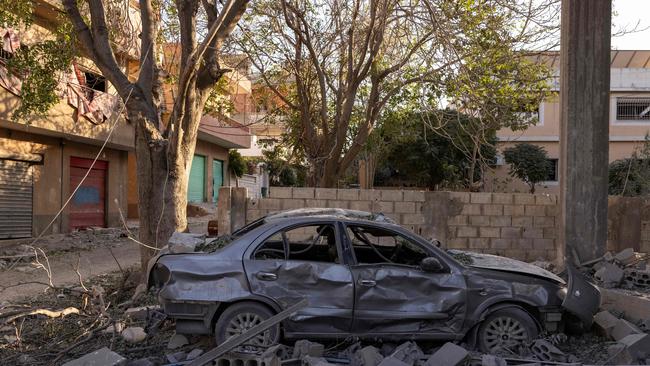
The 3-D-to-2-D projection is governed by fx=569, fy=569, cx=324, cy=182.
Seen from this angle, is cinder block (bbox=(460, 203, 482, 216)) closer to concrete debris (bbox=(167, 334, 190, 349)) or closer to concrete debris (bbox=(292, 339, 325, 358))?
concrete debris (bbox=(292, 339, 325, 358))

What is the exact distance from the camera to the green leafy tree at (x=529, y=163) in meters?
29.8

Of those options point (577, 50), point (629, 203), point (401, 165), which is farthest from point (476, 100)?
point (401, 165)

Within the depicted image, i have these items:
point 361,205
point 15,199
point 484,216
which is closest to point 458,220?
point 484,216

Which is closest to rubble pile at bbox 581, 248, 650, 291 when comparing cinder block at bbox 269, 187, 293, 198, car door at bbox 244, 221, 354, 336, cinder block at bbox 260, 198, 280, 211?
car door at bbox 244, 221, 354, 336

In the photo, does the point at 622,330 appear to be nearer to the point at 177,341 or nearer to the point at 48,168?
the point at 177,341

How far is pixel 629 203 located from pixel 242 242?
8.43 meters

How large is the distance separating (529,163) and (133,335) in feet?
89.9

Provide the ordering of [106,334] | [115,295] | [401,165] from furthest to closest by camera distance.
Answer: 1. [401,165]
2. [115,295]
3. [106,334]

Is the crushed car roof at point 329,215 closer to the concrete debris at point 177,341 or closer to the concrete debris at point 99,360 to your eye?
the concrete debris at point 177,341

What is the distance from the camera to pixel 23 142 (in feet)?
51.0

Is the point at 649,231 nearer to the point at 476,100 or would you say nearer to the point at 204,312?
the point at 476,100

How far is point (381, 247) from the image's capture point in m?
6.29

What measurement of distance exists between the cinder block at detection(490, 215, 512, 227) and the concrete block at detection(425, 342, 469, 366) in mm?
6301

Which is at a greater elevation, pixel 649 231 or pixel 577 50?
pixel 577 50
